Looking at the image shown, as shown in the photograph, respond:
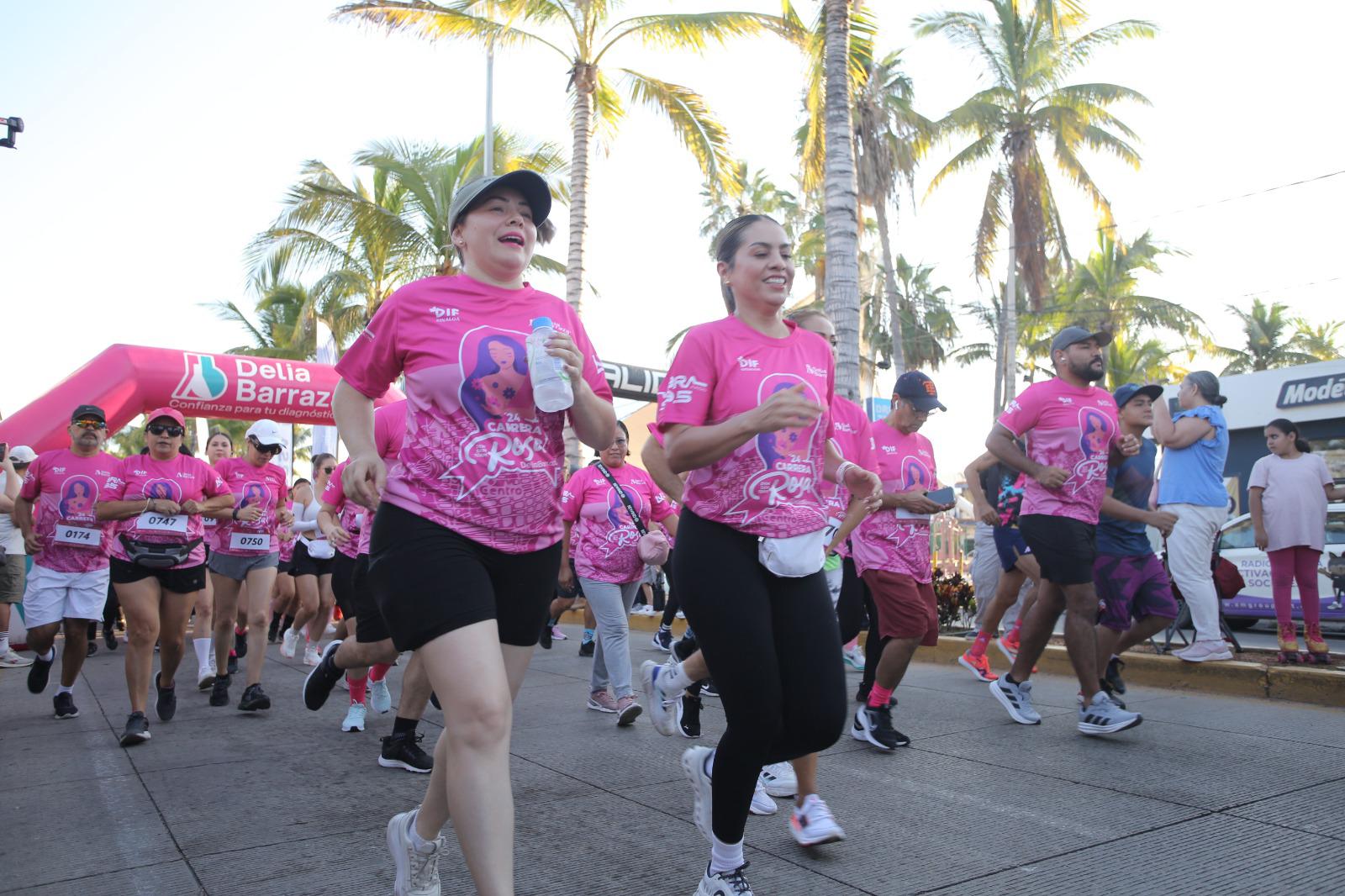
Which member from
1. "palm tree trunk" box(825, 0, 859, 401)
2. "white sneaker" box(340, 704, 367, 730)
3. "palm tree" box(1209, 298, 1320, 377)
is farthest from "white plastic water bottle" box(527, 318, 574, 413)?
"palm tree" box(1209, 298, 1320, 377)

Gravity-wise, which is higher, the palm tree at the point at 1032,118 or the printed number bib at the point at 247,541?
the palm tree at the point at 1032,118

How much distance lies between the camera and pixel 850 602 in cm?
786

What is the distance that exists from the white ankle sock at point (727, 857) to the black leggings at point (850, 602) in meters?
4.90

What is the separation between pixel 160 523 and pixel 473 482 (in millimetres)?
4512

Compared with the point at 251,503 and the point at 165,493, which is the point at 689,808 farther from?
the point at 251,503

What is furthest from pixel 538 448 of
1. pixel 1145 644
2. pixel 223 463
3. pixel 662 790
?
pixel 1145 644

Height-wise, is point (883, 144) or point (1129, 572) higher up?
point (883, 144)

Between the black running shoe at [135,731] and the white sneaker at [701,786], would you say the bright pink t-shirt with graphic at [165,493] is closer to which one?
the black running shoe at [135,731]

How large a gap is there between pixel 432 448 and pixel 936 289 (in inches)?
1913

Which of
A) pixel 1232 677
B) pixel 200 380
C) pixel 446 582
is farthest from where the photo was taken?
pixel 200 380

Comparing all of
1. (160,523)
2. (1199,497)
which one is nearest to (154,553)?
(160,523)

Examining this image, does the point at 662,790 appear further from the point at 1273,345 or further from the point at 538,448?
the point at 1273,345

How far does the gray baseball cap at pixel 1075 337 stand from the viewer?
18.2 ft

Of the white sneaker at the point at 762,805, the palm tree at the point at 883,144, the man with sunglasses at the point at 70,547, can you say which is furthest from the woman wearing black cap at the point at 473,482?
the palm tree at the point at 883,144
